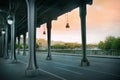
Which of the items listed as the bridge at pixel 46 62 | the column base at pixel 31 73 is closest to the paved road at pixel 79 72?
the bridge at pixel 46 62

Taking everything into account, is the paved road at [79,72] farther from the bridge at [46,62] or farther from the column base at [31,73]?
the column base at [31,73]

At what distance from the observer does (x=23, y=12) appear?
38.3 metres

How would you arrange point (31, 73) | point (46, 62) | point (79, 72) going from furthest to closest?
point (46, 62) < point (79, 72) < point (31, 73)

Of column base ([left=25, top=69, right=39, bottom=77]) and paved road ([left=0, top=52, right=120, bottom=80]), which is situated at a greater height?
column base ([left=25, top=69, right=39, bottom=77])

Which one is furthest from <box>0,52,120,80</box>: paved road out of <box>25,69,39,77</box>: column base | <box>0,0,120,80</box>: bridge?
<box>25,69,39,77</box>: column base

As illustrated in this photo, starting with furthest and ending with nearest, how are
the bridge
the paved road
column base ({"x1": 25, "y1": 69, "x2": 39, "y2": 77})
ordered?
column base ({"x1": 25, "y1": 69, "x2": 39, "y2": 77})
the bridge
the paved road

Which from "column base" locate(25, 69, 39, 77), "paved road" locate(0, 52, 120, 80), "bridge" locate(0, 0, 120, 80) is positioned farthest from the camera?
"column base" locate(25, 69, 39, 77)

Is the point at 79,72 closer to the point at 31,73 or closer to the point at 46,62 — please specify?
the point at 31,73

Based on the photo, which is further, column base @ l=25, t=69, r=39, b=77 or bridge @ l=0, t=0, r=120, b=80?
column base @ l=25, t=69, r=39, b=77

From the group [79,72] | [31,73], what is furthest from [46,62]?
[31,73]

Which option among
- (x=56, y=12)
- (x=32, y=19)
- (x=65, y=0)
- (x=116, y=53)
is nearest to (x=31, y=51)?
(x=32, y=19)

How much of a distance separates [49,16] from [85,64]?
15.8m

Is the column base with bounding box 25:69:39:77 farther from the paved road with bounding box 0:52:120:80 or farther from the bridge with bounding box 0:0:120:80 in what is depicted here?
the paved road with bounding box 0:52:120:80

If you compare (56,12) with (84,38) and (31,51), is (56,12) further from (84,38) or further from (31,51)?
(31,51)
